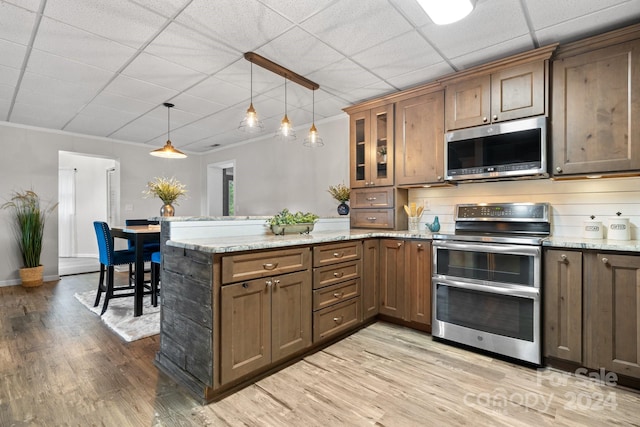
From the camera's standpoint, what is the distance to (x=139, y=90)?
3529 millimetres

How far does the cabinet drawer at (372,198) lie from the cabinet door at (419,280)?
2.15ft

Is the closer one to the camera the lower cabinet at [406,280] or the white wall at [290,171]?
the lower cabinet at [406,280]

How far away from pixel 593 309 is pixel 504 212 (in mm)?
992

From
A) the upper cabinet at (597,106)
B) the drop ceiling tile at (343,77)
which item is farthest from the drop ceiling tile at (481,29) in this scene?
the drop ceiling tile at (343,77)

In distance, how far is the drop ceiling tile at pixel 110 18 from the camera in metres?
2.08

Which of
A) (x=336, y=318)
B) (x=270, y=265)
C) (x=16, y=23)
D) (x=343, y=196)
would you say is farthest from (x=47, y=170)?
(x=336, y=318)

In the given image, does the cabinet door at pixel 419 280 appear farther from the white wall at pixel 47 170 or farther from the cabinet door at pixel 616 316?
the white wall at pixel 47 170

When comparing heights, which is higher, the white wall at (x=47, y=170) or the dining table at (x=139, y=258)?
the white wall at (x=47, y=170)

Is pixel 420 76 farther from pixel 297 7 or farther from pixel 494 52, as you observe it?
pixel 297 7

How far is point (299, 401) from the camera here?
6.32 feet

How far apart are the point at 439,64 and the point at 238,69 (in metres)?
1.86

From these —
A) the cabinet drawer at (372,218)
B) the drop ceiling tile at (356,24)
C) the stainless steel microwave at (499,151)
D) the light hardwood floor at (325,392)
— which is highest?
the drop ceiling tile at (356,24)

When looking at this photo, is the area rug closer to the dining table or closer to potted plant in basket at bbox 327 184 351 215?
the dining table

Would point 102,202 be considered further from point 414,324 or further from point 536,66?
point 536,66
